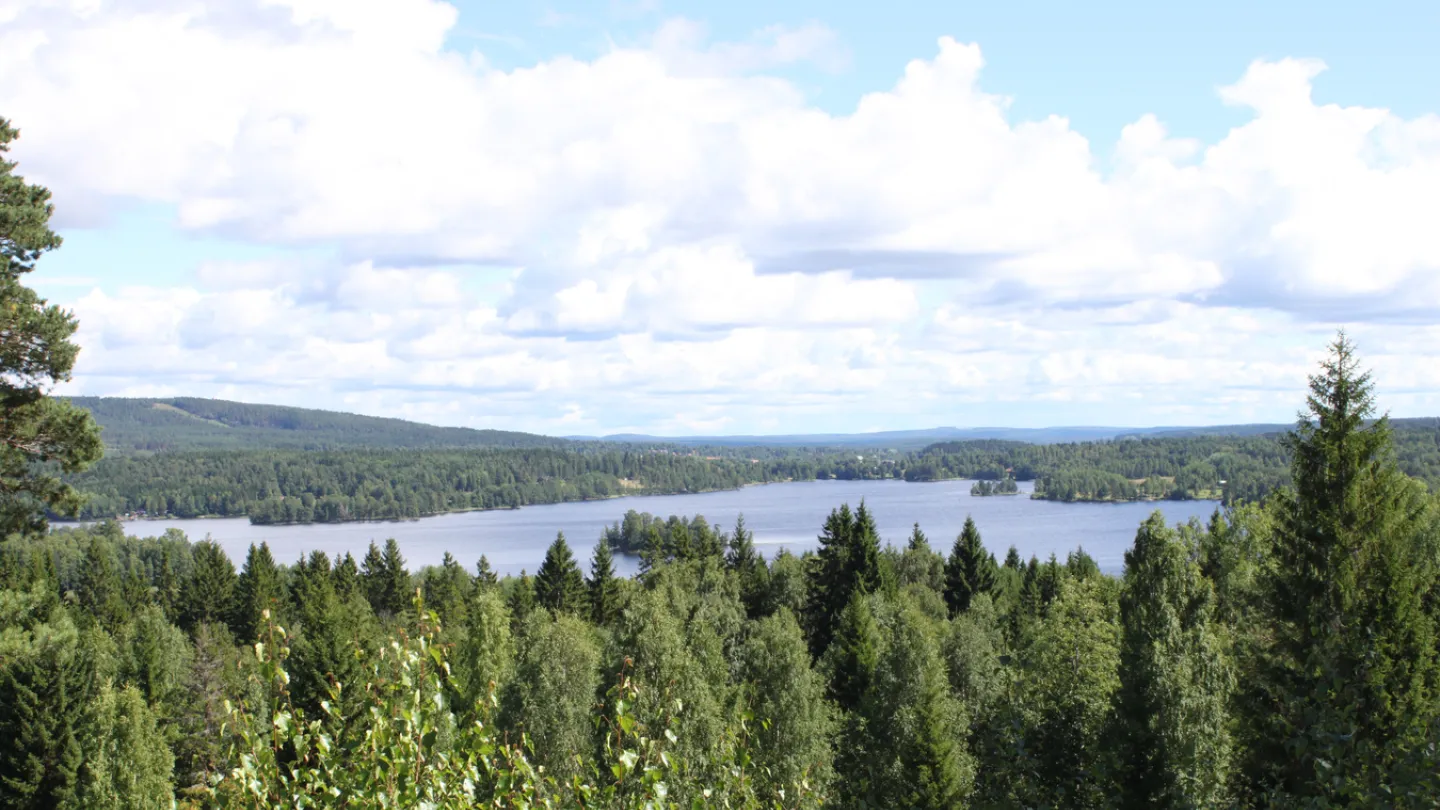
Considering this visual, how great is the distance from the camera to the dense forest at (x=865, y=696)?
6.18 metres

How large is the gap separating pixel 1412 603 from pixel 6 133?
24.5 metres

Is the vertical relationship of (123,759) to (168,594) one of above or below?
above

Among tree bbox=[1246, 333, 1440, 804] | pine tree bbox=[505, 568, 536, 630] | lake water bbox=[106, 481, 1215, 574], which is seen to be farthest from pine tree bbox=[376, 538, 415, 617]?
tree bbox=[1246, 333, 1440, 804]

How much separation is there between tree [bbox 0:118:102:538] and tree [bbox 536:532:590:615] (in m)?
37.4

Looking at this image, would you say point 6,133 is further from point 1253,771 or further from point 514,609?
point 514,609

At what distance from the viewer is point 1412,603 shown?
17.8 m

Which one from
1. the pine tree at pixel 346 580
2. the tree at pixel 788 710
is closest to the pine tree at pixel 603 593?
the pine tree at pixel 346 580

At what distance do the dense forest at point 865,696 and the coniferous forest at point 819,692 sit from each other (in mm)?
54

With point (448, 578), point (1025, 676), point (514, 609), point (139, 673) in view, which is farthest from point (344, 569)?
point (1025, 676)

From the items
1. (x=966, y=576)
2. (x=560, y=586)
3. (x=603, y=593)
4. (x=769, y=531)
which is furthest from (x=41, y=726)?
(x=769, y=531)

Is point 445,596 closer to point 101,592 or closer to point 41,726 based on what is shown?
point 101,592

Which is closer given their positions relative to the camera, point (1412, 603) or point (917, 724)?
point (1412, 603)

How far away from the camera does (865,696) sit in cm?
3309

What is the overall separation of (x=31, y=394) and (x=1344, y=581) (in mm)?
21361
